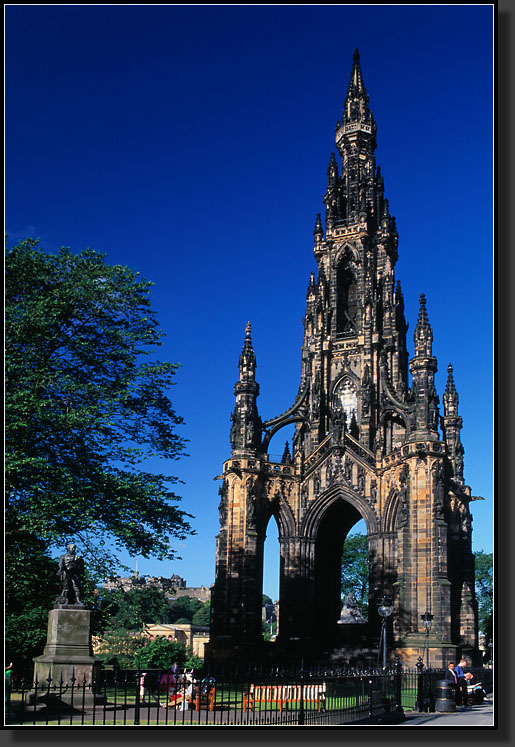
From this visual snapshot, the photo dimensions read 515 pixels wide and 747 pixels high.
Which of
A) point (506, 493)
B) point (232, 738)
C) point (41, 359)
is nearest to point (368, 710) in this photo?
point (232, 738)

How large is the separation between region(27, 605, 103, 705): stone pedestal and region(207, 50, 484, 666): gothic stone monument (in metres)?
21.3

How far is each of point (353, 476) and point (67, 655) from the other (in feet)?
89.5

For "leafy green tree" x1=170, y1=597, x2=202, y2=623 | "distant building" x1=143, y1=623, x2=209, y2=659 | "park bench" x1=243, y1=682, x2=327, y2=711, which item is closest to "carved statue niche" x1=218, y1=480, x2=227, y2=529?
"park bench" x1=243, y1=682, x2=327, y2=711

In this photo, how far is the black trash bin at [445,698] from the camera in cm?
2205

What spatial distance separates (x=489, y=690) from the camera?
110 ft

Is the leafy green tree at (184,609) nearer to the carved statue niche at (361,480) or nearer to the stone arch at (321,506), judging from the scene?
the stone arch at (321,506)

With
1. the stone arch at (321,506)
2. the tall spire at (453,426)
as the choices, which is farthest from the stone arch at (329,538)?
the tall spire at (453,426)

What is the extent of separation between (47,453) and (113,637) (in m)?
56.8

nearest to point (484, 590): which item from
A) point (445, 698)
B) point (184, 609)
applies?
point (445, 698)

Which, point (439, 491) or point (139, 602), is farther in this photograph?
point (439, 491)

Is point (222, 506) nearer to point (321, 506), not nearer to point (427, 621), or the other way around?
point (321, 506)

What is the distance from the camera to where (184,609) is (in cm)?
13762

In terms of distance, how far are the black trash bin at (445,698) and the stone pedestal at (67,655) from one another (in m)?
9.51

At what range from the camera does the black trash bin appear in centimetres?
2205
